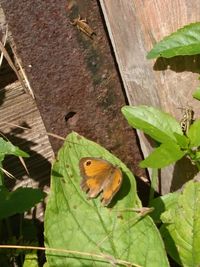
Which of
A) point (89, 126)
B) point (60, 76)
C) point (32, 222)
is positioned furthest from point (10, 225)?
point (60, 76)

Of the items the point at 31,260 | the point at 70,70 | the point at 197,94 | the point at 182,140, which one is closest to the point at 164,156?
the point at 182,140

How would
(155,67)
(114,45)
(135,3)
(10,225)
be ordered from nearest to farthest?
(135,3) < (155,67) < (114,45) < (10,225)

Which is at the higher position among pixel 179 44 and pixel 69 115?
pixel 179 44

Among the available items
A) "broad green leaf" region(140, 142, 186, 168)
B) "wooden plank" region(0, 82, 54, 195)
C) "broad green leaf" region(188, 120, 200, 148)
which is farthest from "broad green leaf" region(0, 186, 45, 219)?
"broad green leaf" region(188, 120, 200, 148)

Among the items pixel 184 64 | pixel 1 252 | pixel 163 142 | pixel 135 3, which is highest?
pixel 135 3

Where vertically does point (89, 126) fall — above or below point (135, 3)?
below

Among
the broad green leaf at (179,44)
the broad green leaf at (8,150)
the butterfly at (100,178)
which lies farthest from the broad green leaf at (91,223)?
the broad green leaf at (179,44)

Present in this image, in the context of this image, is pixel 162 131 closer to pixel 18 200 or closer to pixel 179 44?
pixel 179 44

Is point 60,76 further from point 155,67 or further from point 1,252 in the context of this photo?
point 1,252
